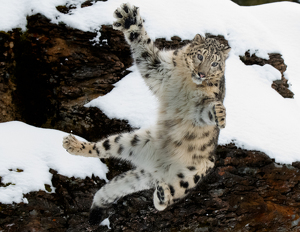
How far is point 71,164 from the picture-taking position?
4352mm

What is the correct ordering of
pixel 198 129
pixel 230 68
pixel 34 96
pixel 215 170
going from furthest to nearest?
pixel 230 68 → pixel 34 96 → pixel 215 170 → pixel 198 129

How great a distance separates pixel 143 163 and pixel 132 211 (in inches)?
38.6

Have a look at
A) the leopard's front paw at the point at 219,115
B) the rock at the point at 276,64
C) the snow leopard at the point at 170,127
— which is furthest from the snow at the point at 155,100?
the leopard's front paw at the point at 219,115

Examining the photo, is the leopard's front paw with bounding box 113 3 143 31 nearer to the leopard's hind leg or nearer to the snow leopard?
the snow leopard

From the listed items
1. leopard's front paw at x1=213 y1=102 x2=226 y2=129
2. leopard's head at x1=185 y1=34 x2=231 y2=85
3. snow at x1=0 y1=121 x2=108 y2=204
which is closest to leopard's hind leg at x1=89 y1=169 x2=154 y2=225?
snow at x1=0 y1=121 x2=108 y2=204

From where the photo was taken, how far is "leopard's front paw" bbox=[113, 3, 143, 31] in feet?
12.2

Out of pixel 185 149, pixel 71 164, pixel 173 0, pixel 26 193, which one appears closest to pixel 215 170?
pixel 185 149

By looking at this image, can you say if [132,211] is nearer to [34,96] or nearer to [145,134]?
[145,134]

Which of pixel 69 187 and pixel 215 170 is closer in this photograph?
pixel 69 187

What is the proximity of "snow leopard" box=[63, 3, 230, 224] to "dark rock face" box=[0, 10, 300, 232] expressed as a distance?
632 millimetres

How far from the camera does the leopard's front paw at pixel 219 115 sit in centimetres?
312

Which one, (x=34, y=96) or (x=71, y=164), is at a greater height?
(x=34, y=96)

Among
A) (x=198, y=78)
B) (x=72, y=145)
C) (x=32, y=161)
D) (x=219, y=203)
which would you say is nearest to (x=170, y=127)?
(x=198, y=78)

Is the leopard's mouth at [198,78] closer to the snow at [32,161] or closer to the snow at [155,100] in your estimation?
the snow at [155,100]
